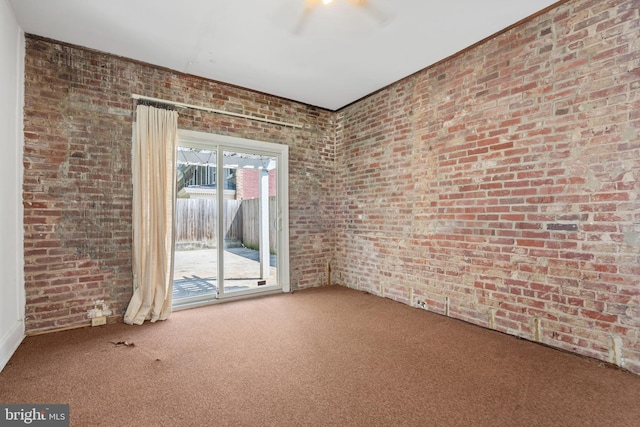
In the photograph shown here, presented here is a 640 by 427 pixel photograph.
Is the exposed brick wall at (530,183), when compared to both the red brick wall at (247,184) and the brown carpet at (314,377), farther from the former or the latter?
the red brick wall at (247,184)

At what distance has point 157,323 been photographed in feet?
10.9

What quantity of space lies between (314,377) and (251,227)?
7807mm

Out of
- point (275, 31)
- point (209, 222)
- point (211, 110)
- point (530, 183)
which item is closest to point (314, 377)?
point (530, 183)

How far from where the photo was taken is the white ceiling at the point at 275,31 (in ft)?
8.43

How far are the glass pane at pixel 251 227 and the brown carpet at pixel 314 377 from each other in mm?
1747

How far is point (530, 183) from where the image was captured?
2.75 meters

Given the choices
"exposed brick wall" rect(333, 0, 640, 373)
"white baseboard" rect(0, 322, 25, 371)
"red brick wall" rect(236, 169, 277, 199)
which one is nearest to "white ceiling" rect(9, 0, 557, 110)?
"exposed brick wall" rect(333, 0, 640, 373)

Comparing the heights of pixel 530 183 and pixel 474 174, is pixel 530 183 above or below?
below

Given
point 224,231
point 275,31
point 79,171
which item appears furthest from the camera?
point 224,231

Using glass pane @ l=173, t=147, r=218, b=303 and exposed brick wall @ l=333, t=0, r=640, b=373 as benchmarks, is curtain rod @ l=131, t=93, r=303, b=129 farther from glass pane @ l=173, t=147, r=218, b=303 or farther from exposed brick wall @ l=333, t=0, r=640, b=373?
exposed brick wall @ l=333, t=0, r=640, b=373

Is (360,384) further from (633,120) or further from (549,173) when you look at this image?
(633,120)

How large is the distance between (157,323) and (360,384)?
8.03 feet

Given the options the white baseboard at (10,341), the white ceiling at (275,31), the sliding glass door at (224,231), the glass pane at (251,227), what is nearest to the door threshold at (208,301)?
the sliding glass door at (224,231)

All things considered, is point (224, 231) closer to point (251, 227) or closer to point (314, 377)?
point (314, 377)
